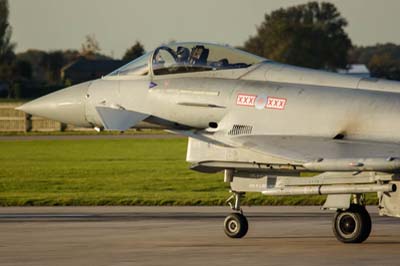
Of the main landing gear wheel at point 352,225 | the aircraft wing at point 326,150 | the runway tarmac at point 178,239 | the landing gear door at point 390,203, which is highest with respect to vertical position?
the aircraft wing at point 326,150

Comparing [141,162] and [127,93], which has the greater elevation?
[127,93]

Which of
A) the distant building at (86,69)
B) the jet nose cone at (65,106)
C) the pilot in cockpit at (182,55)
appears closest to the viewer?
the pilot in cockpit at (182,55)

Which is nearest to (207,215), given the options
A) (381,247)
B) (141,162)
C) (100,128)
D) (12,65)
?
(100,128)

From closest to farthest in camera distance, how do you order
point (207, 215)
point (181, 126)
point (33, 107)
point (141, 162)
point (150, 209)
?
point (181, 126) < point (33, 107) < point (207, 215) < point (150, 209) < point (141, 162)

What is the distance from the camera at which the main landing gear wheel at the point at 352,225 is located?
61.9ft

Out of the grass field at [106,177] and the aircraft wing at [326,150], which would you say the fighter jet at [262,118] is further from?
the grass field at [106,177]

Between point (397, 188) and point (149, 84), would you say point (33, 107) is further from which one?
point (397, 188)

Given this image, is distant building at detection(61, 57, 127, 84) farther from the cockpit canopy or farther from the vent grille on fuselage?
the vent grille on fuselage

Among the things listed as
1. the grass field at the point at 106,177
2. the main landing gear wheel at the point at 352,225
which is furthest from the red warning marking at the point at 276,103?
the grass field at the point at 106,177

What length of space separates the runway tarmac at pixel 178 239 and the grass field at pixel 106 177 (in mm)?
1992

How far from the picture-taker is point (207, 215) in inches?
954

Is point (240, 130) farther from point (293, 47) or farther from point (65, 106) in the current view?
point (293, 47)

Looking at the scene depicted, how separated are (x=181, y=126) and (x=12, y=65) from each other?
92.4m

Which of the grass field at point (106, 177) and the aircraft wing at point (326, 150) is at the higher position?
the aircraft wing at point (326, 150)
